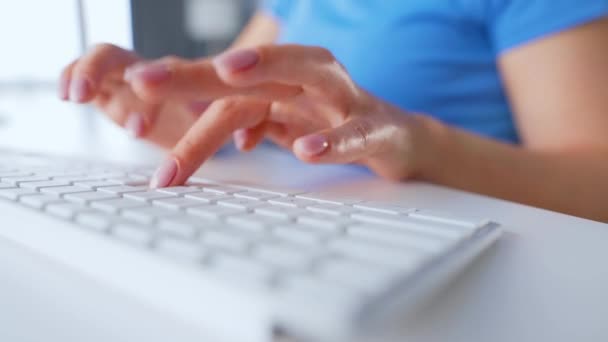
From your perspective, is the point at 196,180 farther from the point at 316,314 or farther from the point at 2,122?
A: the point at 2,122

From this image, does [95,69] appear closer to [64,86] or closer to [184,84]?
[64,86]

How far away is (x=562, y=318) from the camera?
0.20 m

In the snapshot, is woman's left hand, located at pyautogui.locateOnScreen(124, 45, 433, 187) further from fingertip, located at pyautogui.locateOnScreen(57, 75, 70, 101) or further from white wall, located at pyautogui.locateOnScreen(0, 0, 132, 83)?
white wall, located at pyautogui.locateOnScreen(0, 0, 132, 83)

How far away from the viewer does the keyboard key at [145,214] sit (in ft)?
0.76

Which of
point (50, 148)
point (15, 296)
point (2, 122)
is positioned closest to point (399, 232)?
point (15, 296)

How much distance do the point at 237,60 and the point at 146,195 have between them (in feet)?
0.34

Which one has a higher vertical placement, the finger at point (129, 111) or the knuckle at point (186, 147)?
the finger at point (129, 111)

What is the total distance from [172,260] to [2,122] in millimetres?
1085

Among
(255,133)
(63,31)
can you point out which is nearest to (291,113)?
(255,133)

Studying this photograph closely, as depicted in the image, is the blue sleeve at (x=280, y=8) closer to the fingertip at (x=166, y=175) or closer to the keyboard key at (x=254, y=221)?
the fingertip at (x=166, y=175)

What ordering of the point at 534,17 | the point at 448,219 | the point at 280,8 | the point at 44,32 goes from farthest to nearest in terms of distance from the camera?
the point at 280,8
the point at 44,32
the point at 534,17
the point at 448,219

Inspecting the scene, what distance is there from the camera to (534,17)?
568 mm

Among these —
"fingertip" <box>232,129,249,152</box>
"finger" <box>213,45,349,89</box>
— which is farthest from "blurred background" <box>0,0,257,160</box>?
"finger" <box>213,45,349,89</box>

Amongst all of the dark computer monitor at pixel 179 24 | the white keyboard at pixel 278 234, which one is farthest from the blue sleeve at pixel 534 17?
the dark computer monitor at pixel 179 24
